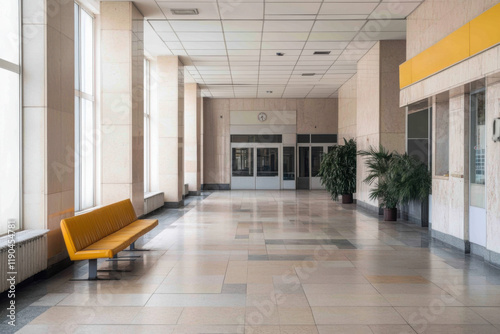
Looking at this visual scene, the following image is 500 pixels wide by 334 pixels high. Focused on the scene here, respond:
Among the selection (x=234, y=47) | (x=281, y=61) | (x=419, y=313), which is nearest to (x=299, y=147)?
(x=281, y=61)

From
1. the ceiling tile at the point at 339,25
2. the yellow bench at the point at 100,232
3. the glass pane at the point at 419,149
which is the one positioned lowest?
the yellow bench at the point at 100,232

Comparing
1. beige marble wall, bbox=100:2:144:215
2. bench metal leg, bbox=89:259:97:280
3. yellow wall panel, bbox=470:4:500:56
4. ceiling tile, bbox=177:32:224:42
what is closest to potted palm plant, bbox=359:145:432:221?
yellow wall panel, bbox=470:4:500:56

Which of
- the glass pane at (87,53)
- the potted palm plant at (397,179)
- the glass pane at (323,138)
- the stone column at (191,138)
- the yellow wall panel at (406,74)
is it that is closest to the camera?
the yellow wall panel at (406,74)

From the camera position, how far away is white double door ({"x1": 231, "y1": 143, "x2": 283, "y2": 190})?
22.6 meters

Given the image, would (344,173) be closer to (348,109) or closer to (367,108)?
(367,108)

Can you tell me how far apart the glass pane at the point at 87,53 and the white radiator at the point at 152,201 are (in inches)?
130

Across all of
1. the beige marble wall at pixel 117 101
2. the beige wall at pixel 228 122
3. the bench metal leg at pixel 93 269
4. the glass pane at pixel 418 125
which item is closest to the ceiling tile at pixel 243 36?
the beige marble wall at pixel 117 101

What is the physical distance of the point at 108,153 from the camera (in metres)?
9.09

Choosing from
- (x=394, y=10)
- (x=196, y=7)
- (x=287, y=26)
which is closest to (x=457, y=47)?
(x=394, y=10)

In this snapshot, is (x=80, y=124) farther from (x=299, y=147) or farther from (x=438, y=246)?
(x=299, y=147)

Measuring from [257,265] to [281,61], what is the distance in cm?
908

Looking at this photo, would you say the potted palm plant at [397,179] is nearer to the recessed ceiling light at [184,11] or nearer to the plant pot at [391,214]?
the plant pot at [391,214]

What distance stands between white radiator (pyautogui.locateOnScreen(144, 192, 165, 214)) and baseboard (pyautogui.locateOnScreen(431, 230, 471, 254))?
6786 mm

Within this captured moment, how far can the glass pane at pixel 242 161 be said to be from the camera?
22641 mm
